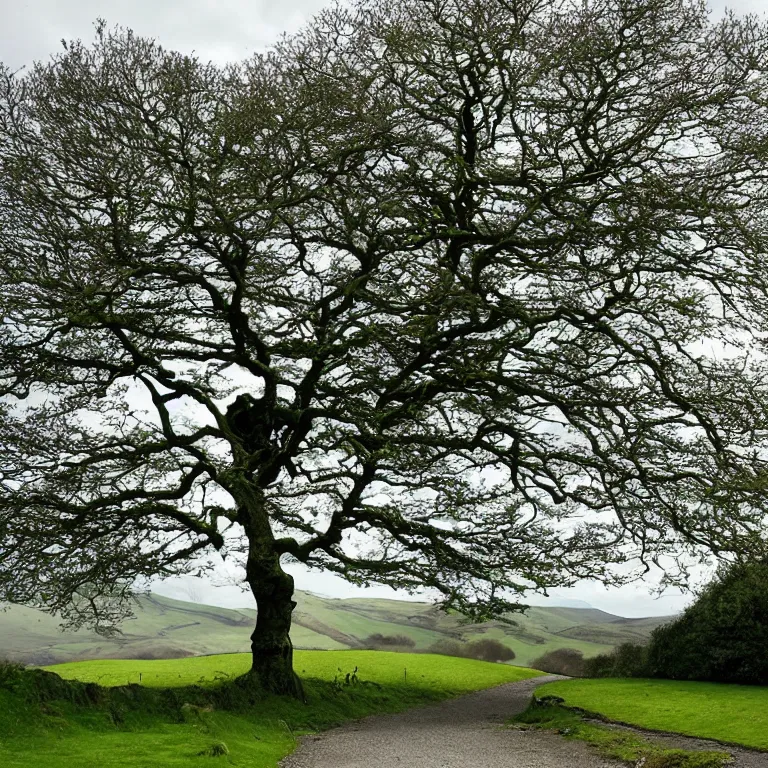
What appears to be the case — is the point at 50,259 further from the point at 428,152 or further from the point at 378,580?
the point at 378,580

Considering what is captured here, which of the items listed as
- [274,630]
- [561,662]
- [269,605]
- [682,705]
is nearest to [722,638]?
[682,705]

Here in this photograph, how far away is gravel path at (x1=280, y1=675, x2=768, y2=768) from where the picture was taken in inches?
405

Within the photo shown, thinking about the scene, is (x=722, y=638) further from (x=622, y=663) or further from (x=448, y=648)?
(x=448, y=648)

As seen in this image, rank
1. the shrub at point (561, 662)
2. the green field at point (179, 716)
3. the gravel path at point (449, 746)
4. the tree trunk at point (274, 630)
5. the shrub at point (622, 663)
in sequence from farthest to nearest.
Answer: the shrub at point (561, 662) < the shrub at point (622, 663) < the tree trunk at point (274, 630) < the gravel path at point (449, 746) < the green field at point (179, 716)

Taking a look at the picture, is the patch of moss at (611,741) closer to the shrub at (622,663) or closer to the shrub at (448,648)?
the shrub at (622,663)

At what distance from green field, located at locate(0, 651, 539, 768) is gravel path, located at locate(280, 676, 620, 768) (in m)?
0.58

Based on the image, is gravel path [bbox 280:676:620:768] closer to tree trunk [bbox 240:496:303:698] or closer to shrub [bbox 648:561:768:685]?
tree trunk [bbox 240:496:303:698]

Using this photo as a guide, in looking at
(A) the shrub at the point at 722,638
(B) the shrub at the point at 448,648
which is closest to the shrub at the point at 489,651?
(B) the shrub at the point at 448,648

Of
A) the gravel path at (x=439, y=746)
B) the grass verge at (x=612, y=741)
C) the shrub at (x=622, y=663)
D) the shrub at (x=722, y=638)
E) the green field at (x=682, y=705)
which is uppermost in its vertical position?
the shrub at (x=722, y=638)

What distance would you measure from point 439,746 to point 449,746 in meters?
0.16

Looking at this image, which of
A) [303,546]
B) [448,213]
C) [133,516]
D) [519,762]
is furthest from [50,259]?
[519,762]

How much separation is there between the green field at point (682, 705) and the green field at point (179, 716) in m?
4.14

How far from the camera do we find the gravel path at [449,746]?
10.3m

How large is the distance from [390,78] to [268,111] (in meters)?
2.62
